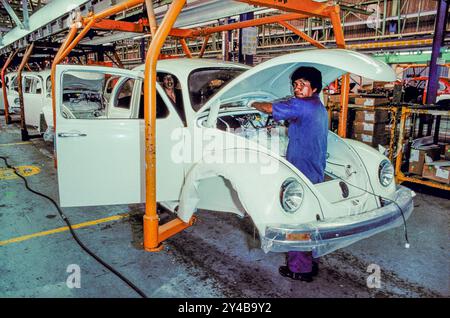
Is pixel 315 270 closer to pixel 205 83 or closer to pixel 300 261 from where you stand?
pixel 300 261

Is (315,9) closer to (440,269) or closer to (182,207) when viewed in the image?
(182,207)

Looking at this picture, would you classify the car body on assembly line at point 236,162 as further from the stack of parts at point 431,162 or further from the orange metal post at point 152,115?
the stack of parts at point 431,162

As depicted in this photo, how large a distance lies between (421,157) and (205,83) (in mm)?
3596

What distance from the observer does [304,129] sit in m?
2.84

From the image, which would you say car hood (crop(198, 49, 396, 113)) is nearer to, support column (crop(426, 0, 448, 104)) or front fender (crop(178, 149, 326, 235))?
front fender (crop(178, 149, 326, 235))

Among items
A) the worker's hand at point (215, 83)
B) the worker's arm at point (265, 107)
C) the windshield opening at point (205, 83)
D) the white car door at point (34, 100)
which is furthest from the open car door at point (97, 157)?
the white car door at point (34, 100)

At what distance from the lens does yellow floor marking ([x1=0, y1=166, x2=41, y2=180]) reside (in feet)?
18.8

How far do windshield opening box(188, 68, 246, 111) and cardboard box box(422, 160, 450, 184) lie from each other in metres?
3.27

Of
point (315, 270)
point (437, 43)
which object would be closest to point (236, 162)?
point (315, 270)

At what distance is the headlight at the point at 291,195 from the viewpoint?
248cm

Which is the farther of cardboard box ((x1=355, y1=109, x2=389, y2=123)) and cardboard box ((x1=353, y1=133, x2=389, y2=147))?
cardboard box ((x1=353, y1=133, x2=389, y2=147))

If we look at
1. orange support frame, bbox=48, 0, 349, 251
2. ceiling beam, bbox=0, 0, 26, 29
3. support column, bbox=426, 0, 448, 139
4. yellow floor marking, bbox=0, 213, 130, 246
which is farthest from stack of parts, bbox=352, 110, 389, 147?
ceiling beam, bbox=0, 0, 26, 29

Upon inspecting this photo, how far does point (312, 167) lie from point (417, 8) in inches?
552
